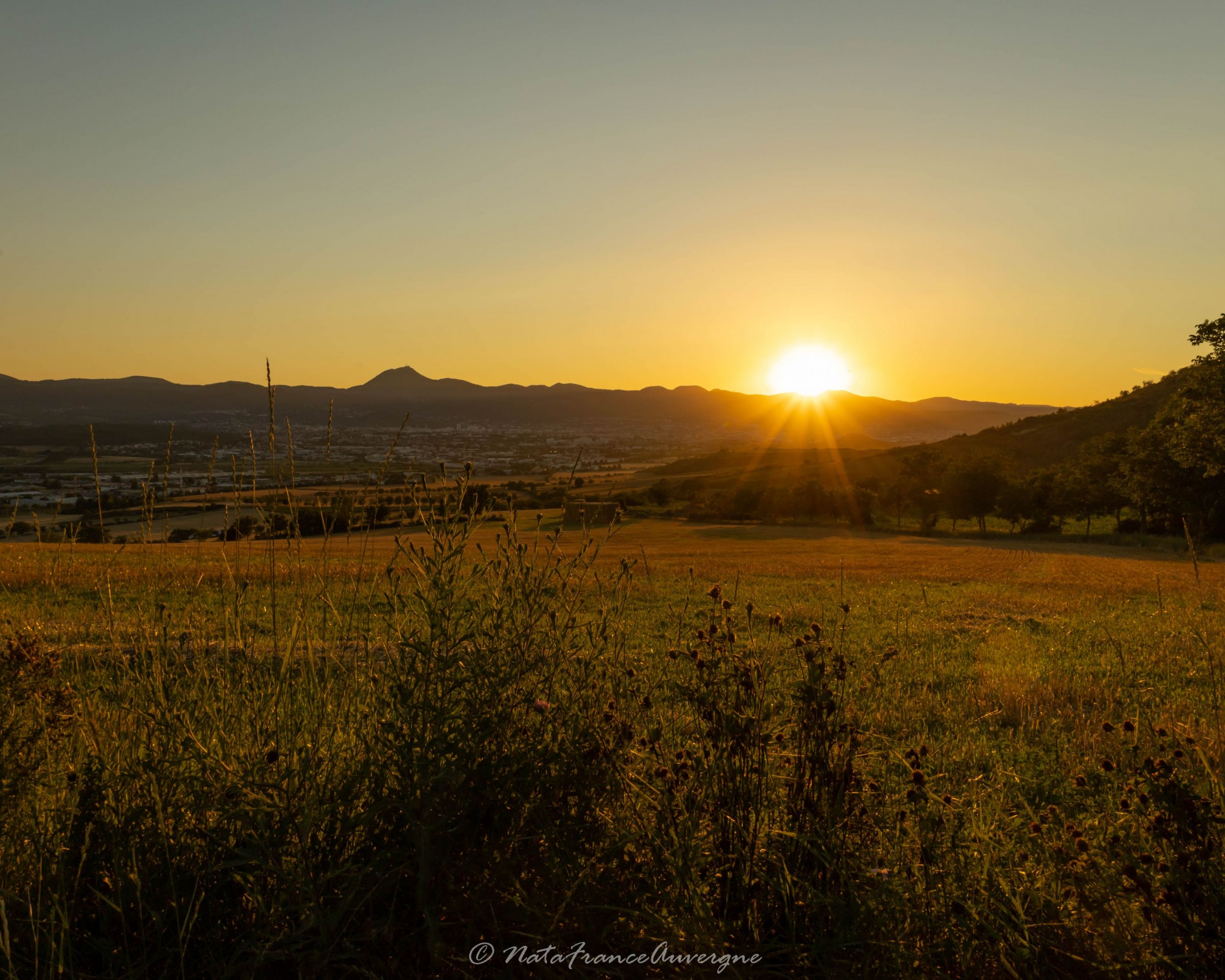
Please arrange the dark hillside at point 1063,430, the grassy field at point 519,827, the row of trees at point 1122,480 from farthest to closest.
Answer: the dark hillside at point 1063,430 → the row of trees at point 1122,480 → the grassy field at point 519,827

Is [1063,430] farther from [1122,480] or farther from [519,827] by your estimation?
[519,827]

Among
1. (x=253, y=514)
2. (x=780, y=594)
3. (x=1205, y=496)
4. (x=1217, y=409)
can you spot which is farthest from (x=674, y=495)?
(x=253, y=514)

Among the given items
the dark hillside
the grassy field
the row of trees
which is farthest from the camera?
the dark hillside

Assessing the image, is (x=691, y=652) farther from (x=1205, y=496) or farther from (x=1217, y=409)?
(x=1205, y=496)

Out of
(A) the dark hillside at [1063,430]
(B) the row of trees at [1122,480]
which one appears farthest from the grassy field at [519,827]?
(A) the dark hillside at [1063,430]

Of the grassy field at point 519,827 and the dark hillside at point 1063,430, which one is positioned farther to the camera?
the dark hillside at point 1063,430

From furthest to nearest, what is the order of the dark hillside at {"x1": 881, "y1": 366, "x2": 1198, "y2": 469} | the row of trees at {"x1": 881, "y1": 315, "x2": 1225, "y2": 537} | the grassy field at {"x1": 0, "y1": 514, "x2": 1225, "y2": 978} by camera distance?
1. the dark hillside at {"x1": 881, "y1": 366, "x2": 1198, "y2": 469}
2. the row of trees at {"x1": 881, "y1": 315, "x2": 1225, "y2": 537}
3. the grassy field at {"x1": 0, "y1": 514, "x2": 1225, "y2": 978}

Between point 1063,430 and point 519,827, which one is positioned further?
point 1063,430

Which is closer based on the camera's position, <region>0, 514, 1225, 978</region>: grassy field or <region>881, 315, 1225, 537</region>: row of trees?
<region>0, 514, 1225, 978</region>: grassy field

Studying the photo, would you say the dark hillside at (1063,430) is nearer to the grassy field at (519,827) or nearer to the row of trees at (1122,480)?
the row of trees at (1122,480)

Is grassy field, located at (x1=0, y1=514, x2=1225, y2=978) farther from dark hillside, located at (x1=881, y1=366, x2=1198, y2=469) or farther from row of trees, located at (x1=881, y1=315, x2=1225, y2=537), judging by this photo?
dark hillside, located at (x1=881, y1=366, x2=1198, y2=469)

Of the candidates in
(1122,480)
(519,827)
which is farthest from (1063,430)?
(519,827)

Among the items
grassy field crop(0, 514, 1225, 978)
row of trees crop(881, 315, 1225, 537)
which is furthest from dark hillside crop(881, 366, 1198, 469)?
grassy field crop(0, 514, 1225, 978)

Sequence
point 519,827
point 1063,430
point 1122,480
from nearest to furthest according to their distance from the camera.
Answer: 1. point 519,827
2. point 1122,480
3. point 1063,430
